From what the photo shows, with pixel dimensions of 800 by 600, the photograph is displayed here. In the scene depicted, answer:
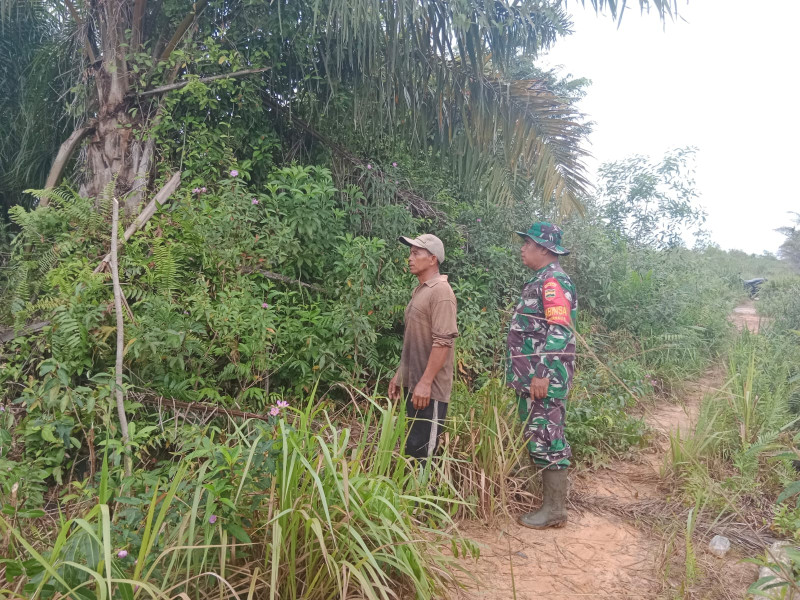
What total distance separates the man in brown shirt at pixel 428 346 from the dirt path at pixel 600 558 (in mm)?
626

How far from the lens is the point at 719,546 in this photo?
3215mm

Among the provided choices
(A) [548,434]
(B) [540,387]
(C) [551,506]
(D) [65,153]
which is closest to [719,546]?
(C) [551,506]

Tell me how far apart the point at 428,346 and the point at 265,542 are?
1.58 meters

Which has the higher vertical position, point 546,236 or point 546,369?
point 546,236

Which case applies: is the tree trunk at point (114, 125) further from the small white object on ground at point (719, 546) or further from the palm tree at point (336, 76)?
the small white object on ground at point (719, 546)

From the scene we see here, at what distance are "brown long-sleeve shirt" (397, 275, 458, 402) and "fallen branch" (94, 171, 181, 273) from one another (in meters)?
2.25

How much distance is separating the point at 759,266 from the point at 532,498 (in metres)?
26.4

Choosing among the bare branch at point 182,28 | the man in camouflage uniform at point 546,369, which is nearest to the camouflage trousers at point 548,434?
the man in camouflage uniform at point 546,369

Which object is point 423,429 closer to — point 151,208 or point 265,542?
point 265,542

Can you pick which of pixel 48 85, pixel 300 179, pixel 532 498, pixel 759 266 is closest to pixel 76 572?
pixel 532 498

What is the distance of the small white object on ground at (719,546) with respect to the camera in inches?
126

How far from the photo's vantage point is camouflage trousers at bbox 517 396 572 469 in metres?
3.45

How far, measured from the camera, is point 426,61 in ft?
17.1

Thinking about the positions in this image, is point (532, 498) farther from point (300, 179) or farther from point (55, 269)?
point (55, 269)
